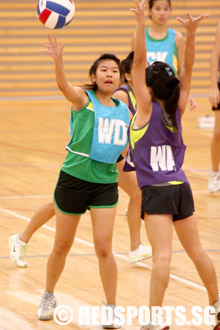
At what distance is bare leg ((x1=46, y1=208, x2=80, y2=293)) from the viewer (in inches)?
174

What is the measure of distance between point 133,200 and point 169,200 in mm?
1750

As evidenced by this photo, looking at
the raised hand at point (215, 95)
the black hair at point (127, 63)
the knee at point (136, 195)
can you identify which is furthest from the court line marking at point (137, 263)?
the raised hand at point (215, 95)

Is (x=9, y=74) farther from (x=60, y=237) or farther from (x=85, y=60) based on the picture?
(x=60, y=237)

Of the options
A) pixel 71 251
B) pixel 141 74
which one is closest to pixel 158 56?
pixel 71 251

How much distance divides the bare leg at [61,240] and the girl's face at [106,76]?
2.66 feet

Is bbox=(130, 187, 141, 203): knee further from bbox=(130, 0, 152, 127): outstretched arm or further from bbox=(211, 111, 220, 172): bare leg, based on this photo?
bbox=(211, 111, 220, 172): bare leg

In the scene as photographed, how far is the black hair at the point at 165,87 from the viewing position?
4129 mm

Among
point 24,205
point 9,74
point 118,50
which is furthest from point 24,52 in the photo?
point 24,205

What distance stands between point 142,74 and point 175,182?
0.62 meters

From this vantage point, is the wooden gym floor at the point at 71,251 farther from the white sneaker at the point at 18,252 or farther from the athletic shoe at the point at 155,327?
the athletic shoe at the point at 155,327

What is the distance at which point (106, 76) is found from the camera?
456 centimetres

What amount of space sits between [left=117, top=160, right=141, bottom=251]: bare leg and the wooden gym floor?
210 mm

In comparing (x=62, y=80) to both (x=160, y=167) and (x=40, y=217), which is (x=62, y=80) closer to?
(x=160, y=167)

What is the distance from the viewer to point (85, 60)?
1656 cm
